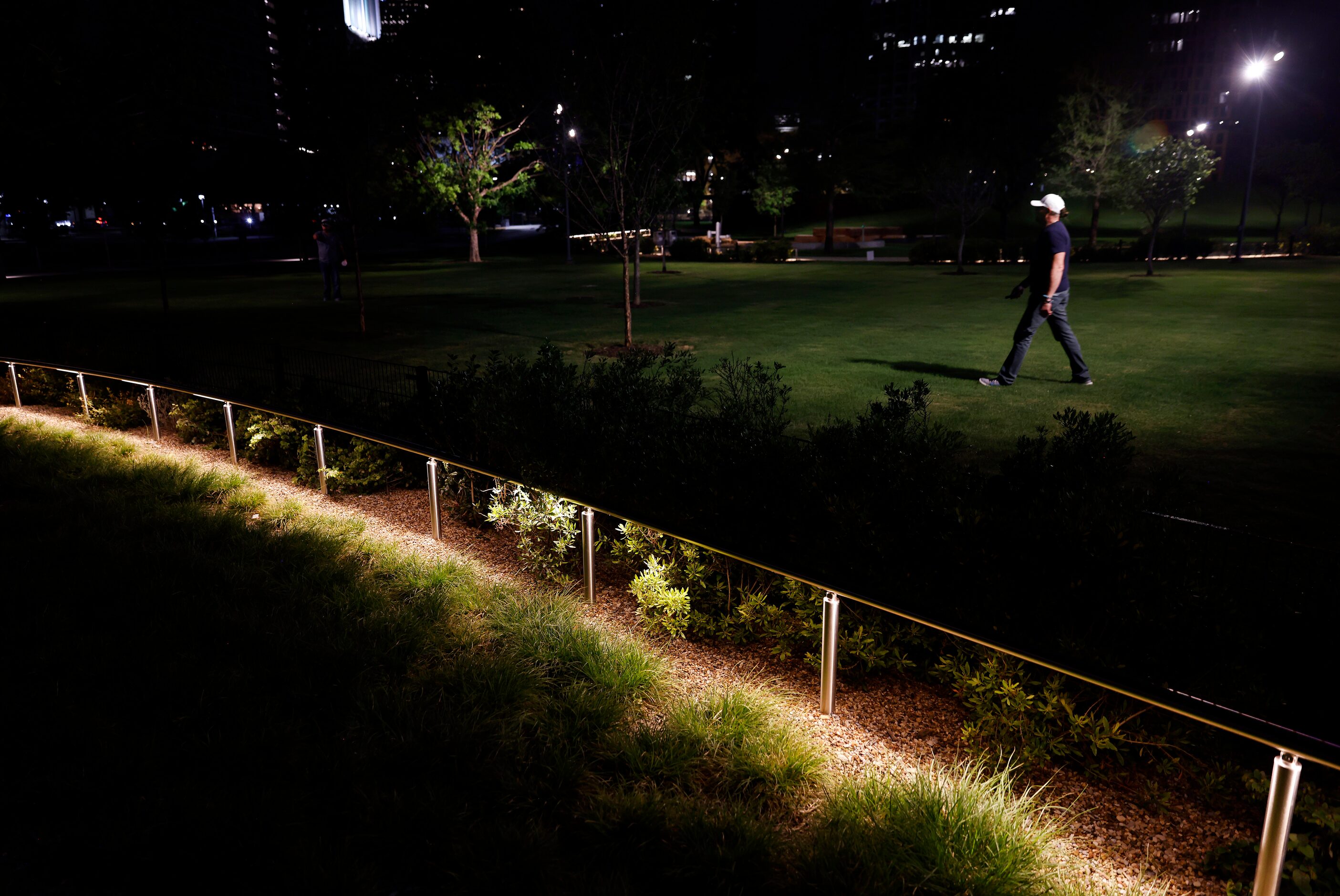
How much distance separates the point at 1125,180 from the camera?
3052cm

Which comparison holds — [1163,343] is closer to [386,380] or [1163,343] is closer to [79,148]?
[386,380]

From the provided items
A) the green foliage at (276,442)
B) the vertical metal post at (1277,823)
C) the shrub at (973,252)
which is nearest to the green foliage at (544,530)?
the green foliage at (276,442)

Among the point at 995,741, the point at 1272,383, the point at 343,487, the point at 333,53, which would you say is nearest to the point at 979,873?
the point at 995,741

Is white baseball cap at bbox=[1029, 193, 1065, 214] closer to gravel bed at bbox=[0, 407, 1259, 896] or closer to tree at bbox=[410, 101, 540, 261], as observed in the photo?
gravel bed at bbox=[0, 407, 1259, 896]

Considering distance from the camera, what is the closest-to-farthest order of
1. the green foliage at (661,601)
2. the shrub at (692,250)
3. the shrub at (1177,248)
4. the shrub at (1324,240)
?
the green foliage at (661,601), the shrub at (1177,248), the shrub at (1324,240), the shrub at (692,250)

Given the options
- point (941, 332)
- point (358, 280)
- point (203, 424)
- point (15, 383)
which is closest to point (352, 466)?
point (203, 424)

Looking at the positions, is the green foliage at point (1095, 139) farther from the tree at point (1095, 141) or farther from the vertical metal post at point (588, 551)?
the vertical metal post at point (588, 551)

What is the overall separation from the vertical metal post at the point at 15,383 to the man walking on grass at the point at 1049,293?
1362cm

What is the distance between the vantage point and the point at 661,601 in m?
5.19

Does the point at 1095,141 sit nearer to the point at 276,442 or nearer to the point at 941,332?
the point at 941,332

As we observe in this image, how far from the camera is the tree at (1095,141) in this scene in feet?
138

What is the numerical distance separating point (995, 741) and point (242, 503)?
627 centimetres

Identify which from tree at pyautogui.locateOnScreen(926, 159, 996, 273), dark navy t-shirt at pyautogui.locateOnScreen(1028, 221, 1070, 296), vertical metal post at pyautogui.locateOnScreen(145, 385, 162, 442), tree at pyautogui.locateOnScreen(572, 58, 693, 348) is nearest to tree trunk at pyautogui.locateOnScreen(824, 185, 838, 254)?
tree at pyautogui.locateOnScreen(926, 159, 996, 273)

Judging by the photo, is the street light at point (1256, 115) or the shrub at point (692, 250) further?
the shrub at point (692, 250)
